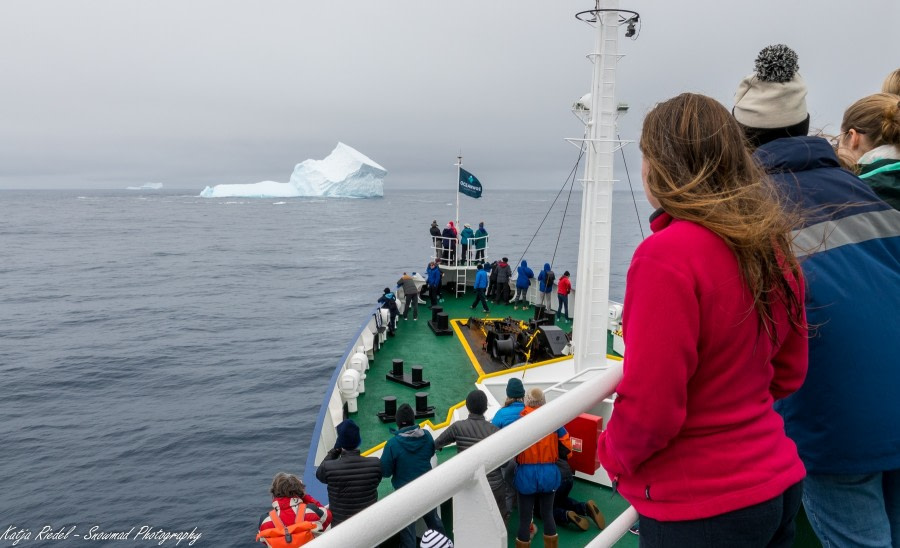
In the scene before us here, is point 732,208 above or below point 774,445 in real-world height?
above

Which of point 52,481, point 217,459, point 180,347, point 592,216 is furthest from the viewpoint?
point 180,347

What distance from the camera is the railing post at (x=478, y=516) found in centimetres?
139

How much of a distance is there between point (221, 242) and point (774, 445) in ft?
283

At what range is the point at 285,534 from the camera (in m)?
4.88

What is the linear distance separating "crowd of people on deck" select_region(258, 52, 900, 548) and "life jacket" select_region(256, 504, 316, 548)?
3816 mm

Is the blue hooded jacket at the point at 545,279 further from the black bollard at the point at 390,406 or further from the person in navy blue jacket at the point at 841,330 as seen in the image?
the person in navy blue jacket at the point at 841,330

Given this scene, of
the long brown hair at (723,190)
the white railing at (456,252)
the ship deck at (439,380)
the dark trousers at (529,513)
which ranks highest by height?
the long brown hair at (723,190)

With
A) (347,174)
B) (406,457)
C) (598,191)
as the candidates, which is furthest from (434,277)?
(347,174)

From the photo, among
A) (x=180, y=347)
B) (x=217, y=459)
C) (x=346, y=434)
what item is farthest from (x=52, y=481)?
(x=346, y=434)

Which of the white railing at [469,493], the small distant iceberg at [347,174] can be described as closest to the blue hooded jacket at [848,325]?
the white railing at [469,493]

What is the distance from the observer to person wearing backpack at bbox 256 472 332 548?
486 centimetres

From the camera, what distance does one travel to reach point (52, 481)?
1658cm

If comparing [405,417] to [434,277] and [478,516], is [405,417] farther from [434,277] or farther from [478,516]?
[434,277]

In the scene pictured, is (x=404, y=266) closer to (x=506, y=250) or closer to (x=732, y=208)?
(x=506, y=250)
